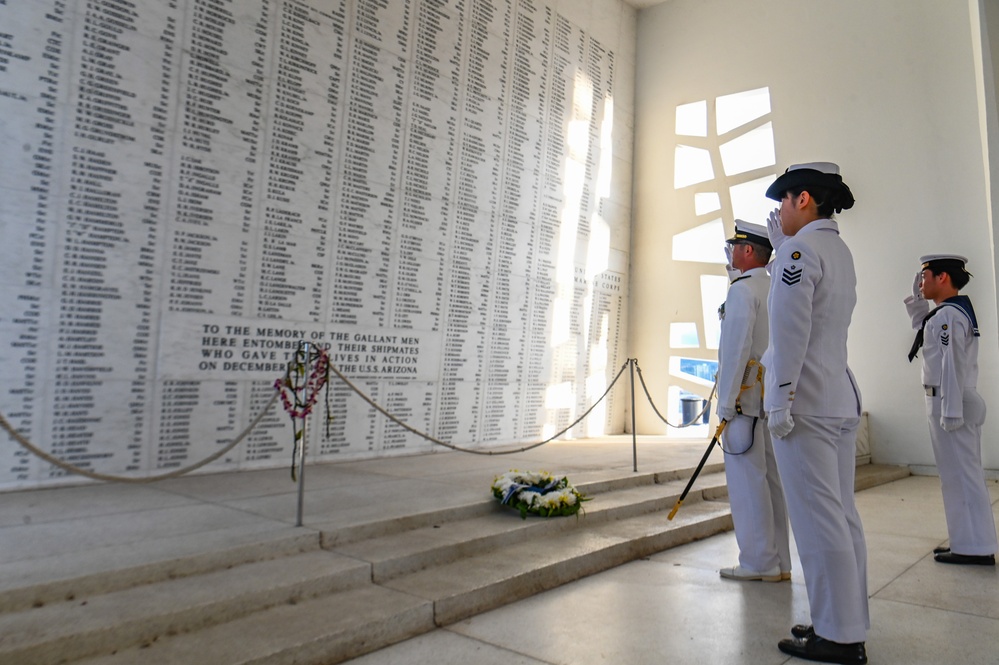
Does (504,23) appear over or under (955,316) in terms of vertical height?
over

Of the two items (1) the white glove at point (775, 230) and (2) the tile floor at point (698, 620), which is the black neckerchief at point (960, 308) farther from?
(1) the white glove at point (775, 230)

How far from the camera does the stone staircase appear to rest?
7.42 feet

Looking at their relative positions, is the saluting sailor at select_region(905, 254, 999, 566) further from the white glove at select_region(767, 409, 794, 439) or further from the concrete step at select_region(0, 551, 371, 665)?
the concrete step at select_region(0, 551, 371, 665)

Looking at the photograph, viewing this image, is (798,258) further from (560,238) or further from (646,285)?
(646,285)

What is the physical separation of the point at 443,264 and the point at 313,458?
2.18 metres

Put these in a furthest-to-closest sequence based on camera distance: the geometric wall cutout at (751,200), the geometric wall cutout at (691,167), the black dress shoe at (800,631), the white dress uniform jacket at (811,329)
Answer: the geometric wall cutout at (691,167) → the geometric wall cutout at (751,200) → the black dress shoe at (800,631) → the white dress uniform jacket at (811,329)

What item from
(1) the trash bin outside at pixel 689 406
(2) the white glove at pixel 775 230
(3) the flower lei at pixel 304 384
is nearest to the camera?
(2) the white glove at pixel 775 230

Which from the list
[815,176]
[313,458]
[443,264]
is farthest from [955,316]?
[313,458]

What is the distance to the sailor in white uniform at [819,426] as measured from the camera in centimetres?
244

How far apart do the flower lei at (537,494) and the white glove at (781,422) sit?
5.67 feet

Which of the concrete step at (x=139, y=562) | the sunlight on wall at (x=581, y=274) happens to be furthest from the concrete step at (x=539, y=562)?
the sunlight on wall at (x=581, y=274)

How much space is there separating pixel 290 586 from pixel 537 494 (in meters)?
1.66

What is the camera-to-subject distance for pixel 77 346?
4281 mm

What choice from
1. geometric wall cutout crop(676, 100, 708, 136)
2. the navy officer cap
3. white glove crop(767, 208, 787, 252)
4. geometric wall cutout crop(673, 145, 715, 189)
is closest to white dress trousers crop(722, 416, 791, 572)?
white glove crop(767, 208, 787, 252)
